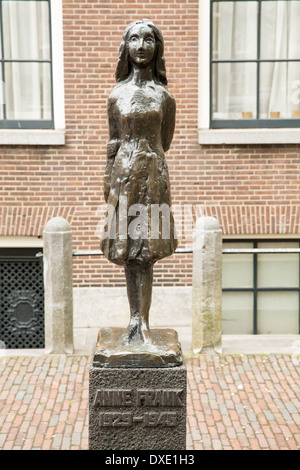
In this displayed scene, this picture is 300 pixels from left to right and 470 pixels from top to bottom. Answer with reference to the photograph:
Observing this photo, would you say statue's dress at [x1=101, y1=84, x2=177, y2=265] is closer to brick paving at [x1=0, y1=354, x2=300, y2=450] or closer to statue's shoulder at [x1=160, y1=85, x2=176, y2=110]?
statue's shoulder at [x1=160, y1=85, x2=176, y2=110]

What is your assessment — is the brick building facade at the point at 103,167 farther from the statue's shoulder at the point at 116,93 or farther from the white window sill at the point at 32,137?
the statue's shoulder at the point at 116,93

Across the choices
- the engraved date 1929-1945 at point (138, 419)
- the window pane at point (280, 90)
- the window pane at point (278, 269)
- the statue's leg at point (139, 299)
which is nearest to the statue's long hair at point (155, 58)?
the statue's leg at point (139, 299)

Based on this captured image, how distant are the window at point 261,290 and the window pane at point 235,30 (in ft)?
8.55

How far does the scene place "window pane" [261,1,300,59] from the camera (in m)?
8.18

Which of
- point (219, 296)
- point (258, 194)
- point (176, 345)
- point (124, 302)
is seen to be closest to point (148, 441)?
point (176, 345)

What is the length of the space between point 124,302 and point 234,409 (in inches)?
114

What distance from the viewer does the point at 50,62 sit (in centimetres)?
809

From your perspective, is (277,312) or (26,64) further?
(277,312)

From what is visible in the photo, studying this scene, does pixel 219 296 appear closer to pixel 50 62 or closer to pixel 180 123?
pixel 180 123

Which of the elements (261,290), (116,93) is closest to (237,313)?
(261,290)

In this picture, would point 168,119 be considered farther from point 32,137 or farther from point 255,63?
point 255,63

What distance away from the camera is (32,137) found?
7926mm

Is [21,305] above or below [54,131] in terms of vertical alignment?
below

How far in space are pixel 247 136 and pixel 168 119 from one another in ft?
13.1
